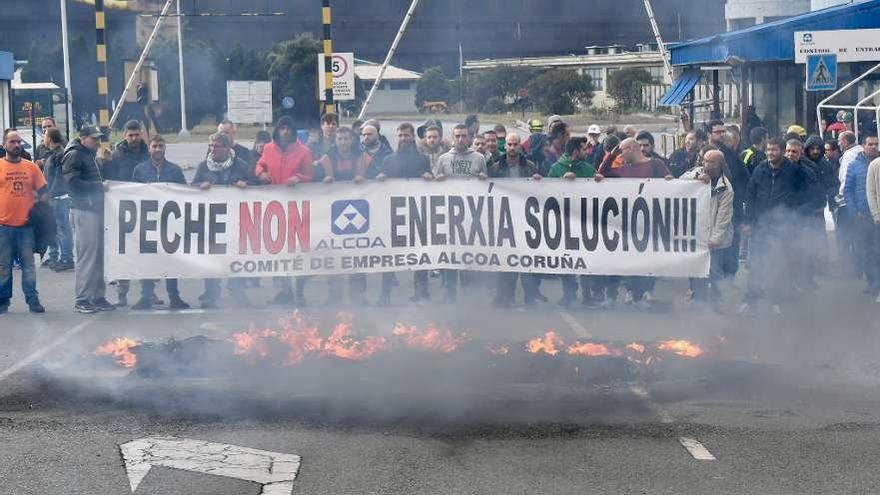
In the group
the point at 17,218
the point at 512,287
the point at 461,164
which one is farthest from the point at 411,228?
the point at 17,218

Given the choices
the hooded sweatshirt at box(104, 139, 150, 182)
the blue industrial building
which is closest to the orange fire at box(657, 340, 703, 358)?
the hooded sweatshirt at box(104, 139, 150, 182)

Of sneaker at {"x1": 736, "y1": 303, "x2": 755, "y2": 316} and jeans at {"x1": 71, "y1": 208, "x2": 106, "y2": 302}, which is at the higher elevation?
jeans at {"x1": 71, "y1": 208, "x2": 106, "y2": 302}

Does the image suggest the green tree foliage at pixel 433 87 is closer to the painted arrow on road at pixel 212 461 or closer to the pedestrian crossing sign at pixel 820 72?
the pedestrian crossing sign at pixel 820 72

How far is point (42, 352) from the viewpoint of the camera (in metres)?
10.6

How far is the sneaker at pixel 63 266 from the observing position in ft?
55.6

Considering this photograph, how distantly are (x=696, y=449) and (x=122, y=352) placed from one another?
175 inches

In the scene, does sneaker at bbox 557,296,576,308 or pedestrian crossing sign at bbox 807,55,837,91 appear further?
pedestrian crossing sign at bbox 807,55,837,91

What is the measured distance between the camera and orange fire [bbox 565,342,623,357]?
9508 mm

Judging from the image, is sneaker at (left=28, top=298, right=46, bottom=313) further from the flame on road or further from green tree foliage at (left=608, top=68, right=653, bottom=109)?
green tree foliage at (left=608, top=68, right=653, bottom=109)

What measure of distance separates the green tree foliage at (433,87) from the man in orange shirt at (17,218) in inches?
1698

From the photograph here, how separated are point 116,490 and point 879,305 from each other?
885 cm

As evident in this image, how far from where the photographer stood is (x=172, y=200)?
12430mm

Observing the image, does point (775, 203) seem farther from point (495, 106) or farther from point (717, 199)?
point (495, 106)

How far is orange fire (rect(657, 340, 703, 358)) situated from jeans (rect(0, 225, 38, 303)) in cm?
645
